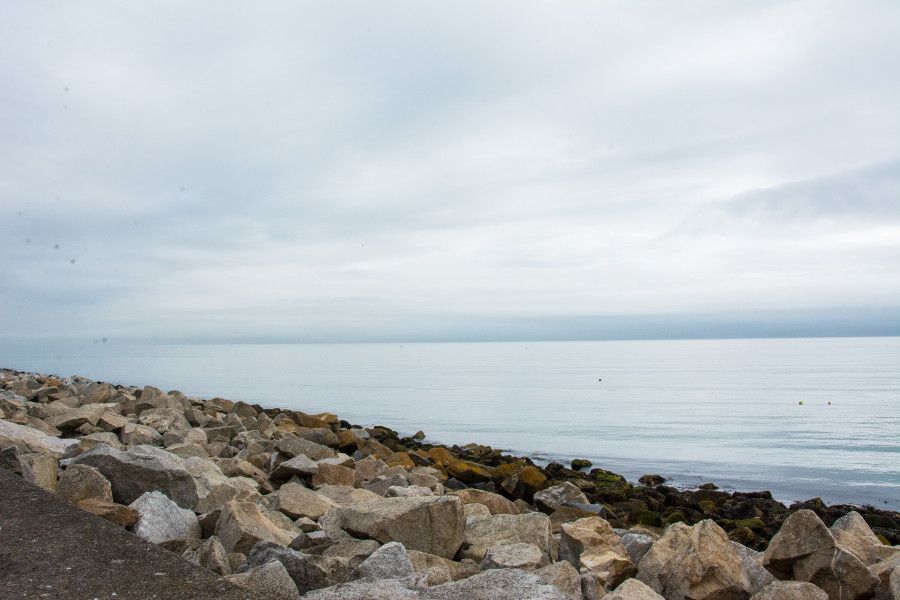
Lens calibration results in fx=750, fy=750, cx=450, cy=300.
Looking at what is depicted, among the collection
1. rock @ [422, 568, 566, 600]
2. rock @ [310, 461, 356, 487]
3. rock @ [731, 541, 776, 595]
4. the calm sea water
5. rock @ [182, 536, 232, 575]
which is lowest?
the calm sea water

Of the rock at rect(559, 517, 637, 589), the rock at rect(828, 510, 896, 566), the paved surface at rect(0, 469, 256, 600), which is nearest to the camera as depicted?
the paved surface at rect(0, 469, 256, 600)

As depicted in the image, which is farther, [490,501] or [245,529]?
[490,501]

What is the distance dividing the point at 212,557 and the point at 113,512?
37.2 inches

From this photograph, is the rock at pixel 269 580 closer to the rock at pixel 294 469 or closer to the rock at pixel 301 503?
the rock at pixel 301 503

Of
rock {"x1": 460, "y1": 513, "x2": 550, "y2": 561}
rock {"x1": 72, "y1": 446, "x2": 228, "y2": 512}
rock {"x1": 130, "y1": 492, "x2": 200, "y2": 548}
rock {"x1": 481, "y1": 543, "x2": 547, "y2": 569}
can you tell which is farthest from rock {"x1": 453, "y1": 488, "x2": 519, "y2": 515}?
rock {"x1": 130, "y1": 492, "x2": 200, "y2": 548}

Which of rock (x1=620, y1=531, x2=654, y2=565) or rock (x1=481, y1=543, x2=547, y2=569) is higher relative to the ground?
rock (x1=481, y1=543, x2=547, y2=569)

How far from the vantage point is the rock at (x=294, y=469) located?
8.88m

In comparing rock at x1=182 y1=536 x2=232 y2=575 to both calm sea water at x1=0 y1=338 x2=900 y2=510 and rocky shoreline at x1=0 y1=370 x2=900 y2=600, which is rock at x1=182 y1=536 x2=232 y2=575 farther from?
calm sea water at x1=0 y1=338 x2=900 y2=510

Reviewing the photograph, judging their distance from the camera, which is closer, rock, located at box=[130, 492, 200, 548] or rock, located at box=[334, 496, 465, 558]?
rock, located at box=[130, 492, 200, 548]

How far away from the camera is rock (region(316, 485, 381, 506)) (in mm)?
7573

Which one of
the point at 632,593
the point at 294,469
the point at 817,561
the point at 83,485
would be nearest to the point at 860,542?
the point at 817,561

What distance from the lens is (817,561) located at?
17.1ft

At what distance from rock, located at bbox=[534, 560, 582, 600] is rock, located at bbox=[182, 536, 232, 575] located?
1911mm

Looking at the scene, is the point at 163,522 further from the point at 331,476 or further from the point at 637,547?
the point at 331,476
